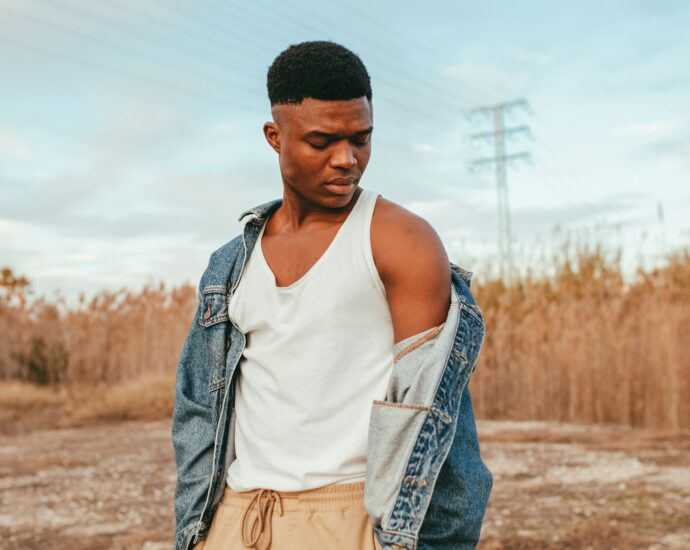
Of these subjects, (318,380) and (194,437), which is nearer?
(318,380)

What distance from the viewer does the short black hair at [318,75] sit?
5.31 ft

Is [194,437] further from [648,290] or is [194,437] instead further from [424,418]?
[648,290]

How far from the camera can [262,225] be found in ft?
6.39

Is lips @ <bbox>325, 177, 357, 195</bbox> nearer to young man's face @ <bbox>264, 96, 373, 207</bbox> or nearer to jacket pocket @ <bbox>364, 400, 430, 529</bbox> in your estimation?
young man's face @ <bbox>264, 96, 373, 207</bbox>

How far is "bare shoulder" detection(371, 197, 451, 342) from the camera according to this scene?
1.56 metres

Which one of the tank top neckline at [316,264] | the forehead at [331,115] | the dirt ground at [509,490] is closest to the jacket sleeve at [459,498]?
the tank top neckline at [316,264]

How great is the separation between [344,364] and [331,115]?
0.49m

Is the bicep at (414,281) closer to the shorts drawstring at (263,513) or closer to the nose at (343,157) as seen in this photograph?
the nose at (343,157)

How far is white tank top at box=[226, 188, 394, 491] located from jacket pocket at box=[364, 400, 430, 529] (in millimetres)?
74

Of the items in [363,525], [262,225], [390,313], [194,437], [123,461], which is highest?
[262,225]

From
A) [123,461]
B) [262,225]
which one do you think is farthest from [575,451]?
[262,225]

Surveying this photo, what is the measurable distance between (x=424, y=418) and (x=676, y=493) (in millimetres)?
4357

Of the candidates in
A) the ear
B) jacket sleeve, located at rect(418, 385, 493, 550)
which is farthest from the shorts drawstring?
the ear

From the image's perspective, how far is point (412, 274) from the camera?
61.4 inches
